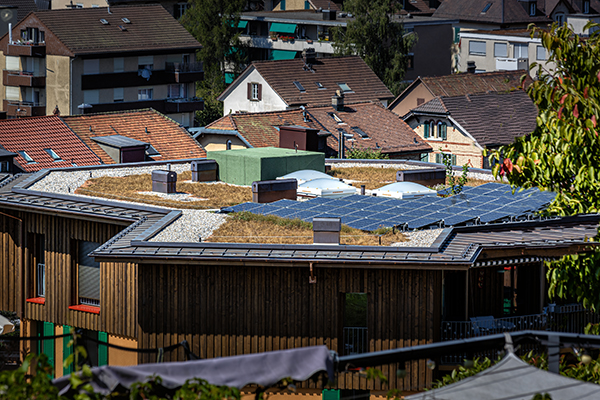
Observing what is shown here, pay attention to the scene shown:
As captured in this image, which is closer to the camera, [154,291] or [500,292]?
[154,291]

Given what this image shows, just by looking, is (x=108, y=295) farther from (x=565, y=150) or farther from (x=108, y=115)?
(x=108, y=115)

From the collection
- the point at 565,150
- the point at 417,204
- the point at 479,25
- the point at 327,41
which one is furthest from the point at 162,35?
the point at 565,150

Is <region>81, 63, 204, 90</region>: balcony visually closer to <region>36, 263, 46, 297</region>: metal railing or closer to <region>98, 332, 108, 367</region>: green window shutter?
<region>36, 263, 46, 297</region>: metal railing

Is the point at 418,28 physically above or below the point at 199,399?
above

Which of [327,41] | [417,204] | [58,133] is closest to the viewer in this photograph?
[417,204]

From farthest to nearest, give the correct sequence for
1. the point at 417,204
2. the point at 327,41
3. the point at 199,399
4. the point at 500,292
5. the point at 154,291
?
1. the point at 327,41
2. the point at 417,204
3. the point at 500,292
4. the point at 154,291
5. the point at 199,399

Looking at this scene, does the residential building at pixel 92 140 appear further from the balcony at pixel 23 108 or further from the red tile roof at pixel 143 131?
the balcony at pixel 23 108

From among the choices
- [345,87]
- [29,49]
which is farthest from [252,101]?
[29,49]
